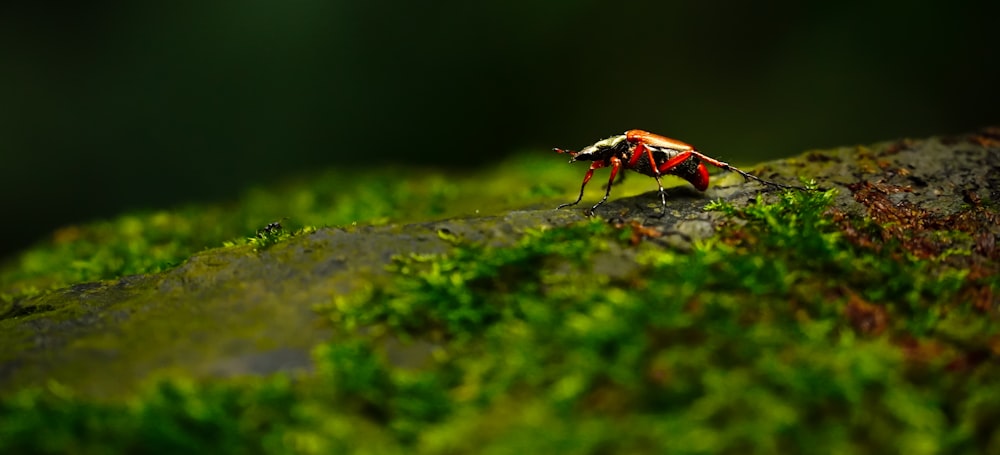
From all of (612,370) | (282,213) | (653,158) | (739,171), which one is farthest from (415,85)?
(612,370)

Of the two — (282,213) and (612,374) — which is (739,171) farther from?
(282,213)

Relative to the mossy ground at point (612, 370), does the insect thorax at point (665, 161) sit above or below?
above

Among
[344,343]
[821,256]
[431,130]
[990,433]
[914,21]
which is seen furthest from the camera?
[431,130]

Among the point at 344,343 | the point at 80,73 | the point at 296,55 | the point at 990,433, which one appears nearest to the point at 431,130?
the point at 296,55

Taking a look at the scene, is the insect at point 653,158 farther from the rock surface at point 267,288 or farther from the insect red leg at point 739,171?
the rock surface at point 267,288

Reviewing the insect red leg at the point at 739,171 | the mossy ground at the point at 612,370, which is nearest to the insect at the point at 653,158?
the insect red leg at the point at 739,171

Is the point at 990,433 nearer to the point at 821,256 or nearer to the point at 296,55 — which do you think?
the point at 821,256
